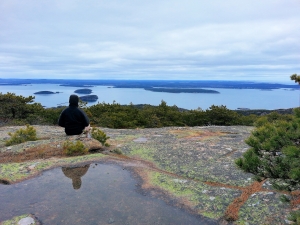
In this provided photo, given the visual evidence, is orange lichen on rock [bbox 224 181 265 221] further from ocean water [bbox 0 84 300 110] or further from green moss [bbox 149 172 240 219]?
ocean water [bbox 0 84 300 110]

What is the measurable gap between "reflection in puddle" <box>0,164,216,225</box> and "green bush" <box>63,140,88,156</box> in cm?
144

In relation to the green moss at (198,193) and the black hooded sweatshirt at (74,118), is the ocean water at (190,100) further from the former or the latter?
the green moss at (198,193)

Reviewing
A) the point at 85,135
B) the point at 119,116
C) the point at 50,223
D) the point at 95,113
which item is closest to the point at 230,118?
the point at 119,116

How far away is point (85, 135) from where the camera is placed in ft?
29.6

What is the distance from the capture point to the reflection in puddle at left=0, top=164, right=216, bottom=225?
4.38m

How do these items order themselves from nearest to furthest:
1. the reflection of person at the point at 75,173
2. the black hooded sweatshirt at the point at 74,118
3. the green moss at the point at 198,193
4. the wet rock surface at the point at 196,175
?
1. the wet rock surface at the point at 196,175
2. the green moss at the point at 198,193
3. the reflection of person at the point at 75,173
4. the black hooded sweatshirt at the point at 74,118

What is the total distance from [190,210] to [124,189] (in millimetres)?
1610

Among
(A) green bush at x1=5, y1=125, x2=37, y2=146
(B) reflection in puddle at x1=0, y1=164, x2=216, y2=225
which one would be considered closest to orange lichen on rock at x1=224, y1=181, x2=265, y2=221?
(B) reflection in puddle at x1=0, y1=164, x2=216, y2=225

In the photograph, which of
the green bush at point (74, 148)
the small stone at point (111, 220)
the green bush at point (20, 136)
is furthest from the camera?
the green bush at point (20, 136)

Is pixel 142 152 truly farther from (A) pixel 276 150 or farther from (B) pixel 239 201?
(A) pixel 276 150

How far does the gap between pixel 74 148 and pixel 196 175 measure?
391 centimetres

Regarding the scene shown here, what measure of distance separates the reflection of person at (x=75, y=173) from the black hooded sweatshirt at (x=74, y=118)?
2.78m

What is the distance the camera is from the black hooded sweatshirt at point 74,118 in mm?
9203

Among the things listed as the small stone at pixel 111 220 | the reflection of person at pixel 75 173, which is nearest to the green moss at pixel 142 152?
the reflection of person at pixel 75 173
